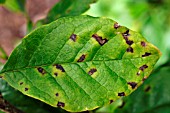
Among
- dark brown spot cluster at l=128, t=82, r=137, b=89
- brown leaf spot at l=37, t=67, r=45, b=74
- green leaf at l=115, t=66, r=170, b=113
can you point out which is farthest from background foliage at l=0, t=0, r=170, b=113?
dark brown spot cluster at l=128, t=82, r=137, b=89

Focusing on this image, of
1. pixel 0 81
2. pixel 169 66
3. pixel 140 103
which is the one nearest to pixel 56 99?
pixel 0 81

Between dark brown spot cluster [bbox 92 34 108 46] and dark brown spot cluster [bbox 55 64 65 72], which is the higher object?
dark brown spot cluster [bbox 55 64 65 72]

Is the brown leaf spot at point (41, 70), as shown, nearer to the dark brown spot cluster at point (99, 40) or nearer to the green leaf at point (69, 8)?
the dark brown spot cluster at point (99, 40)

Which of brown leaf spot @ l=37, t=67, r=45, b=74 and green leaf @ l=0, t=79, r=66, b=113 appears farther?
green leaf @ l=0, t=79, r=66, b=113

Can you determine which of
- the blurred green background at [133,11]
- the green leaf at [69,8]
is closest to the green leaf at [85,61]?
the green leaf at [69,8]

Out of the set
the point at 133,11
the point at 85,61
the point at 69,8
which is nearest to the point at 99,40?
the point at 85,61

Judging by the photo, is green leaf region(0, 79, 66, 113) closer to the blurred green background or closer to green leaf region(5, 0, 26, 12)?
green leaf region(5, 0, 26, 12)

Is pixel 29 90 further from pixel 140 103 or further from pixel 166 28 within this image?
pixel 166 28
